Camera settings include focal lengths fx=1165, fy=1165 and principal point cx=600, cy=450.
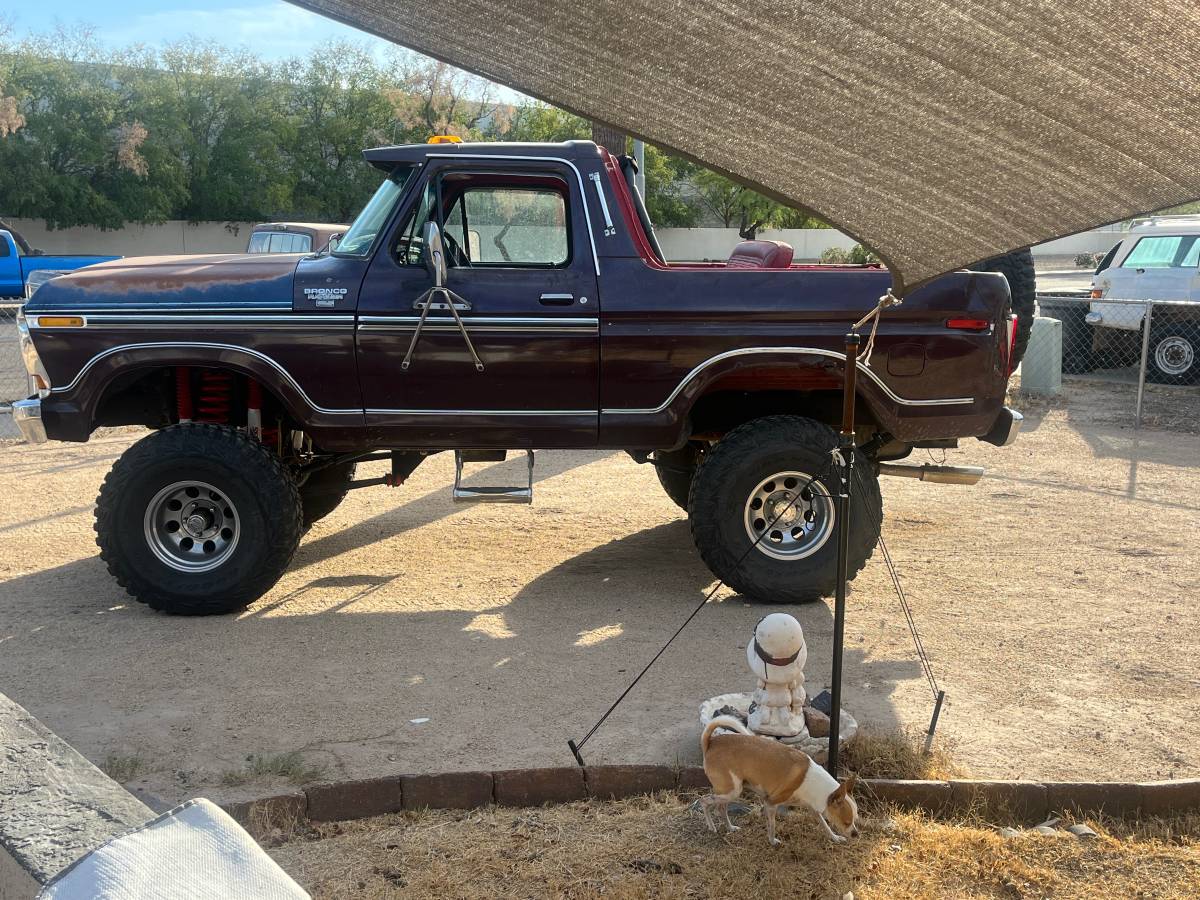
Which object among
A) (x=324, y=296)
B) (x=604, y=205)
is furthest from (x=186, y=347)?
(x=604, y=205)

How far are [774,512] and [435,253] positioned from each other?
2326 mm

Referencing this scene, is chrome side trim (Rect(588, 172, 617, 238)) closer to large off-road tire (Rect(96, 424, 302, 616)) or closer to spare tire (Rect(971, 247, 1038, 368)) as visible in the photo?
large off-road tire (Rect(96, 424, 302, 616))

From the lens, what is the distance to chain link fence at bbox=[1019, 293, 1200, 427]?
13.7m

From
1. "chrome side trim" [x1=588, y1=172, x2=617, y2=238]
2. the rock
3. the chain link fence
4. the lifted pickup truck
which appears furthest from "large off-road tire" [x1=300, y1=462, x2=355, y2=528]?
the chain link fence

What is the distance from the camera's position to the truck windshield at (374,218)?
6.39m

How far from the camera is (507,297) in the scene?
20.5 ft

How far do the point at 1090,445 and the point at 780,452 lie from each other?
6.27m

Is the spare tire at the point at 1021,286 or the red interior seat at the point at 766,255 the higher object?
the red interior seat at the point at 766,255

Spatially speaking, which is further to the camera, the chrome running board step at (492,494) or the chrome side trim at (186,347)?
the chrome running board step at (492,494)

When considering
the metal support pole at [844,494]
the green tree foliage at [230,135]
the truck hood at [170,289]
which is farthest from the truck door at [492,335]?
the green tree foliage at [230,135]

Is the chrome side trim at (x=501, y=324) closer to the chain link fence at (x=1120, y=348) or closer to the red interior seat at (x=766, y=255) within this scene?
the red interior seat at (x=766, y=255)

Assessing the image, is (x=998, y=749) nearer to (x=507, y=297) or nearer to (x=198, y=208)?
(x=507, y=297)

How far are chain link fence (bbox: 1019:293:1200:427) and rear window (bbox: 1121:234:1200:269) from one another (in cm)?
110

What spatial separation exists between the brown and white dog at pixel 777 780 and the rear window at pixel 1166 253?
14700mm
